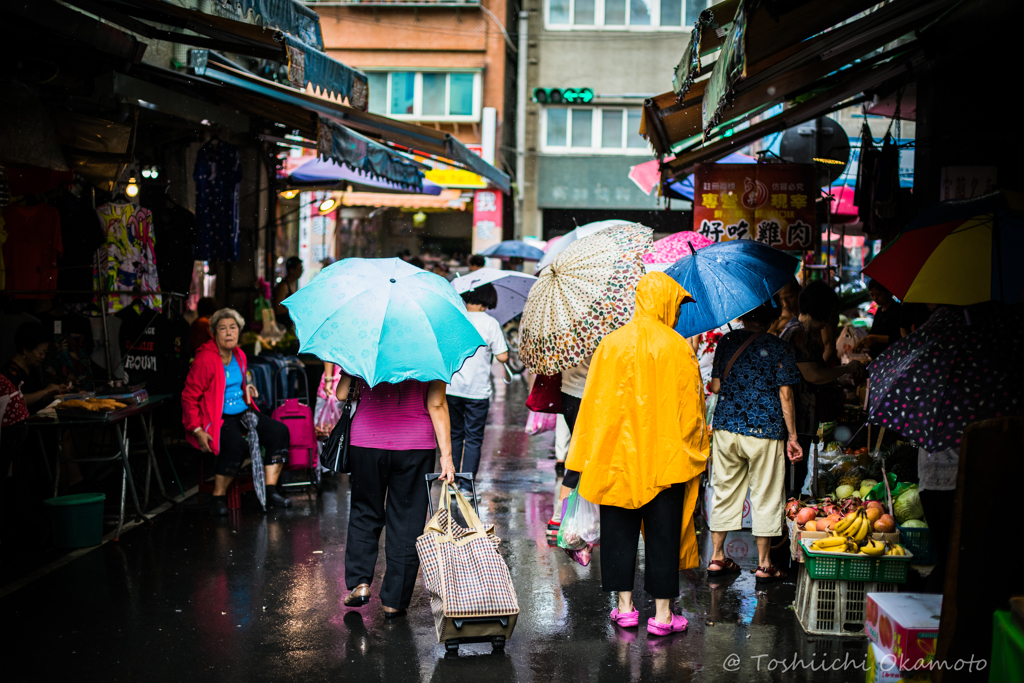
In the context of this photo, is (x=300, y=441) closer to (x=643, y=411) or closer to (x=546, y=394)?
(x=546, y=394)

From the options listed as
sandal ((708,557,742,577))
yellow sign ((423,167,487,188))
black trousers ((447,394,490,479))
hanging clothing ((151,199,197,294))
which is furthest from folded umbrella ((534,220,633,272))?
yellow sign ((423,167,487,188))

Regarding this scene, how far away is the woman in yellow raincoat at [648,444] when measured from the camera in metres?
4.83

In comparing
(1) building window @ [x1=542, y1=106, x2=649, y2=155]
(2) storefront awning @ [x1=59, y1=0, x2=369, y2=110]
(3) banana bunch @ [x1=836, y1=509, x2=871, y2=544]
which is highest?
(1) building window @ [x1=542, y1=106, x2=649, y2=155]

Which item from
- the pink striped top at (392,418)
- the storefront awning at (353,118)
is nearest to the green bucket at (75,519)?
the pink striped top at (392,418)

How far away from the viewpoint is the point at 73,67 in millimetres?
7312

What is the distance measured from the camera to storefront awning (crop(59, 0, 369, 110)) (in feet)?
19.5

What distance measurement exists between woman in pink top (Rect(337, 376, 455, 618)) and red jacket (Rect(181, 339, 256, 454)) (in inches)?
105

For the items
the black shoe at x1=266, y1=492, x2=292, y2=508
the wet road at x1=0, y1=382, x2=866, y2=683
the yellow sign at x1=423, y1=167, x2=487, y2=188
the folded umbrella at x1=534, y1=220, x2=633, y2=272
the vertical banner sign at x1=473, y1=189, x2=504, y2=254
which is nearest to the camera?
the wet road at x1=0, y1=382, x2=866, y2=683

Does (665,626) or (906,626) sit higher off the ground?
(906,626)

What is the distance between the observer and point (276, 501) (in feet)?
26.2

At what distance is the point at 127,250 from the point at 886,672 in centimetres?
763

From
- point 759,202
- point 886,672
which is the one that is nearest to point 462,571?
point 886,672

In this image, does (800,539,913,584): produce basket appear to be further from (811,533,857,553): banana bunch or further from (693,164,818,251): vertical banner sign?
(693,164,818,251): vertical banner sign

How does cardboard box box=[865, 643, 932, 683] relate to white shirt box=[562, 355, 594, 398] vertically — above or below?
below
